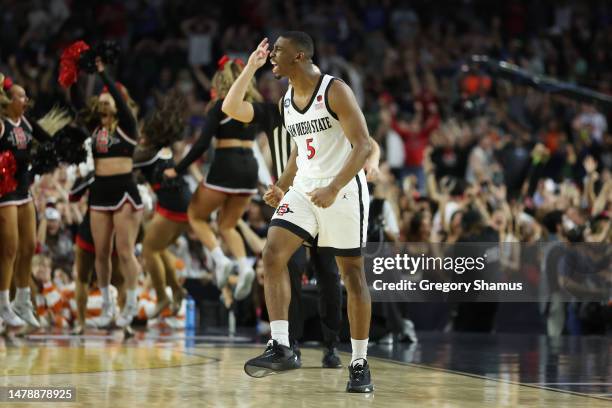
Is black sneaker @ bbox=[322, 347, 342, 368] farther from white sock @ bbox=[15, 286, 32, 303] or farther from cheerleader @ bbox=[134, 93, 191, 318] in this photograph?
white sock @ bbox=[15, 286, 32, 303]

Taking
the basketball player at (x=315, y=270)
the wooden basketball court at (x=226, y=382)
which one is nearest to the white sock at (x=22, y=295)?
the wooden basketball court at (x=226, y=382)

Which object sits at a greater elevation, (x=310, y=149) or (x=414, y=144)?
(x=414, y=144)

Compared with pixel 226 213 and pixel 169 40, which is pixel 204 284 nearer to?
pixel 226 213

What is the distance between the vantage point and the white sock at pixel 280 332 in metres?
6.86

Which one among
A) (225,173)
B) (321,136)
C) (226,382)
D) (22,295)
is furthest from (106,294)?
(321,136)

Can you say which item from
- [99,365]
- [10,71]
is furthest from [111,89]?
[10,71]

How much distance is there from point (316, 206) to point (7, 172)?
384cm

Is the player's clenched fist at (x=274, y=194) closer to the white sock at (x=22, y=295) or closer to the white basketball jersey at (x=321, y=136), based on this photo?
the white basketball jersey at (x=321, y=136)

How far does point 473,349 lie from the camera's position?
10.4m

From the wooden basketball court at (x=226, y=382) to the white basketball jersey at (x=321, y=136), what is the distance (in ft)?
4.37

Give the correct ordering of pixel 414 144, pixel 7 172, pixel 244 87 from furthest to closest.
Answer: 1. pixel 414 144
2. pixel 7 172
3. pixel 244 87

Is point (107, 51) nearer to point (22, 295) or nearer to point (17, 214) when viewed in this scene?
point (17, 214)

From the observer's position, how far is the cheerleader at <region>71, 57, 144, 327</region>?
1039 cm

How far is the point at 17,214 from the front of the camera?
10.1 m
